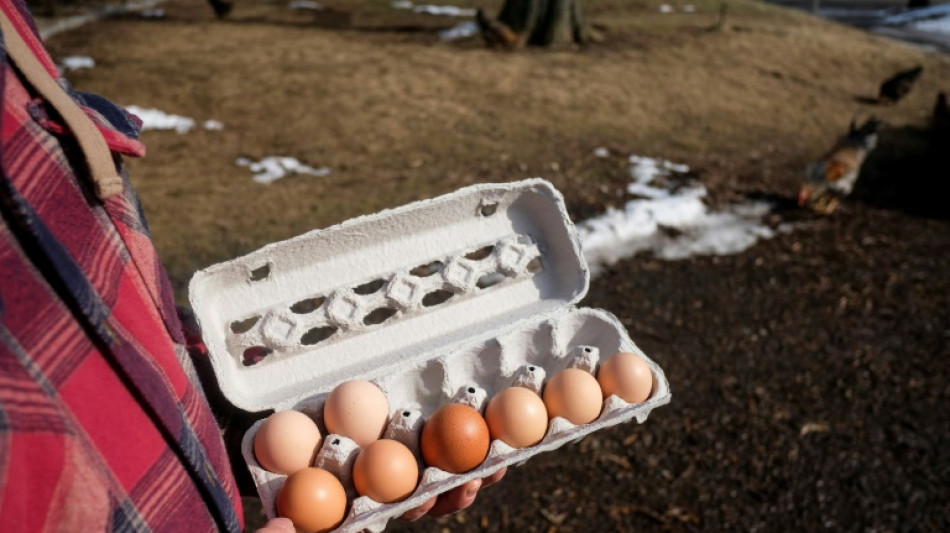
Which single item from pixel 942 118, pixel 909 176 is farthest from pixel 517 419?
pixel 942 118

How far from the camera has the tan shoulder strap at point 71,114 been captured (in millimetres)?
1024

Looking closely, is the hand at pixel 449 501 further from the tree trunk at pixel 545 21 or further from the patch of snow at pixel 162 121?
the tree trunk at pixel 545 21

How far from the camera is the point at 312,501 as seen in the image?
174cm

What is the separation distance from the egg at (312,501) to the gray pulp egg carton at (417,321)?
0.22 feet

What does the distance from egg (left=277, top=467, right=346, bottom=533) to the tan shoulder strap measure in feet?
3.22

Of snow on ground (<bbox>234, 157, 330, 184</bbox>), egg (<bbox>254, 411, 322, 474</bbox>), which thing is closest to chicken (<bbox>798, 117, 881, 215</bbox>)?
snow on ground (<bbox>234, 157, 330, 184</bbox>)

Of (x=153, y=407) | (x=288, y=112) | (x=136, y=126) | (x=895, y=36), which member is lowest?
(x=895, y=36)

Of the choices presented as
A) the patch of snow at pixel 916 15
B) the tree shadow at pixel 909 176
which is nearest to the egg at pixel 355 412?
the tree shadow at pixel 909 176

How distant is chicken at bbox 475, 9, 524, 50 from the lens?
10.5 metres

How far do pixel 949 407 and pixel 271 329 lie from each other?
429 centimetres

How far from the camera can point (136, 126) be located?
142cm

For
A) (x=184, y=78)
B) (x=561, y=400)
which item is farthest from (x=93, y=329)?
(x=184, y=78)

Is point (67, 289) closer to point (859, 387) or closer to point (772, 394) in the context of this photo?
point (772, 394)

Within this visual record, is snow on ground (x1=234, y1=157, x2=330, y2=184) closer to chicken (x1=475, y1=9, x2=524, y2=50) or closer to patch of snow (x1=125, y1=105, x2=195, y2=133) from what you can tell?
patch of snow (x1=125, y1=105, x2=195, y2=133)
